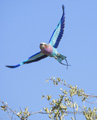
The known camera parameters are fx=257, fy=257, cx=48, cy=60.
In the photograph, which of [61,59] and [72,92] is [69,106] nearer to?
[72,92]

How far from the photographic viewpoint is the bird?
401 centimetres

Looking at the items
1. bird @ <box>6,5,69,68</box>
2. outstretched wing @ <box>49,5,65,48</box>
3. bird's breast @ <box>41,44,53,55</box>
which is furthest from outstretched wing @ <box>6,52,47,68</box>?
outstretched wing @ <box>49,5,65,48</box>

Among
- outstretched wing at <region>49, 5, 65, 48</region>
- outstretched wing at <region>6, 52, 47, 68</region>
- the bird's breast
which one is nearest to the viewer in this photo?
the bird's breast

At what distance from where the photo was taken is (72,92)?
17.0ft

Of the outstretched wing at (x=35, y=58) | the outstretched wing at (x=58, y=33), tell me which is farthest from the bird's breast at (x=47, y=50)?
the outstretched wing at (x=58, y=33)

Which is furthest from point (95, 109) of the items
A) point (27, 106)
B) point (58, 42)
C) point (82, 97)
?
point (58, 42)

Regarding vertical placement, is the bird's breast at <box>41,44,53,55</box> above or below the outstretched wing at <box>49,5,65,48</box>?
below

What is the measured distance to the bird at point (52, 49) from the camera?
401 cm

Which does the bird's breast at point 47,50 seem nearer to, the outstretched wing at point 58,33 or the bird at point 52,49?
the bird at point 52,49

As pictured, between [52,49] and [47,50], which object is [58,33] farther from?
[47,50]

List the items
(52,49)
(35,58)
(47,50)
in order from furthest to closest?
(35,58) → (52,49) → (47,50)

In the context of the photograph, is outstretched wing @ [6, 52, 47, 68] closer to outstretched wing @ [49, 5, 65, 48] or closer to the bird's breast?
the bird's breast

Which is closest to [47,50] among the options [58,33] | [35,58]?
[35,58]

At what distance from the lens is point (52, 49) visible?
412 centimetres
